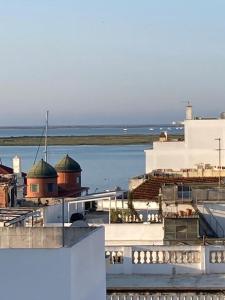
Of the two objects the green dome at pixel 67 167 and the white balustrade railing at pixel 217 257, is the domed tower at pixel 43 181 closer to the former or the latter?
the green dome at pixel 67 167

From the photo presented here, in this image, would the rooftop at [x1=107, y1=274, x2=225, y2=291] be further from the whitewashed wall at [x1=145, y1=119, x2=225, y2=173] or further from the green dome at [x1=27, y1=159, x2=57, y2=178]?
the whitewashed wall at [x1=145, y1=119, x2=225, y2=173]

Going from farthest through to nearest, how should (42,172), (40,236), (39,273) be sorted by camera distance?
(42,172), (40,236), (39,273)

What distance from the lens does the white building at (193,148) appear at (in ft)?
152

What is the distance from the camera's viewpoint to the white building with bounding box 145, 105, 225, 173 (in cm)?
4625

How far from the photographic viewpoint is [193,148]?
4744 centimetres

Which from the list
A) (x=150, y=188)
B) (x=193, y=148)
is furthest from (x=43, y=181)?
(x=193, y=148)

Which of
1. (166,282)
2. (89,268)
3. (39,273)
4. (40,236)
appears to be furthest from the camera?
(166,282)

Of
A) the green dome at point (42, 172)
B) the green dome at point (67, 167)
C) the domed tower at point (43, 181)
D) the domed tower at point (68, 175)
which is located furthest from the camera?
the green dome at point (67, 167)

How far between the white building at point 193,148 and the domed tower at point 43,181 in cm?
1070

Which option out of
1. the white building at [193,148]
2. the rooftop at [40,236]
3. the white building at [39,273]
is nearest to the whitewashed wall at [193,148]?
the white building at [193,148]

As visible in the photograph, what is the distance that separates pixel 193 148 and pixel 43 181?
12761mm

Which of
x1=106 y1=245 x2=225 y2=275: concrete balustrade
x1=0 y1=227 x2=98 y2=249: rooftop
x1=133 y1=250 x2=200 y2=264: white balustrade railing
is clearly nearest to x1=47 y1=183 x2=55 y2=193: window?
x1=106 y1=245 x2=225 y2=275: concrete balustrade

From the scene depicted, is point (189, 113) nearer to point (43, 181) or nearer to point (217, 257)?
point (43, 181)

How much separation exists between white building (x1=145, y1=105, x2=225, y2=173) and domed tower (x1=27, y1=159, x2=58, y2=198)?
1070 centimetres
